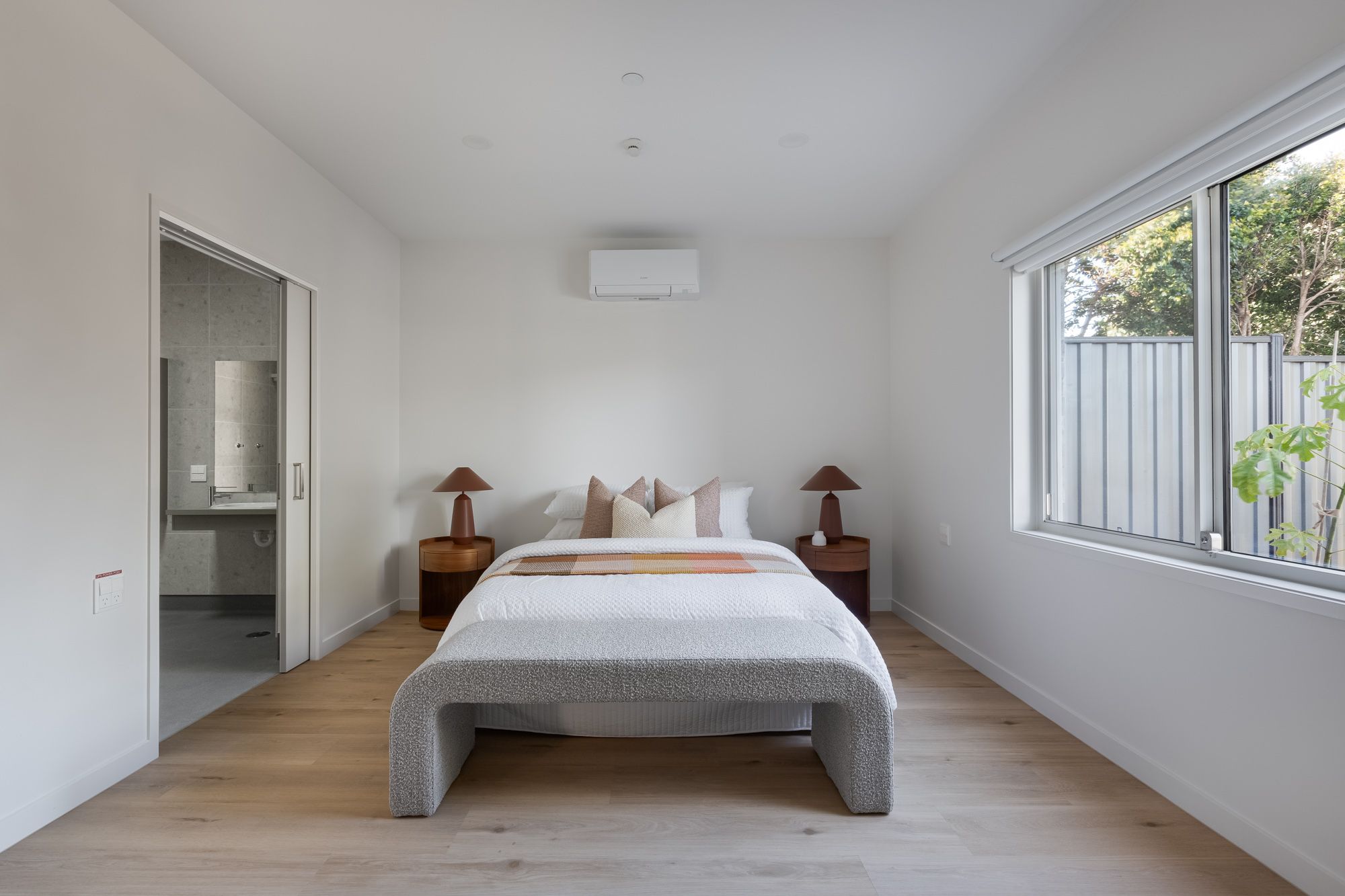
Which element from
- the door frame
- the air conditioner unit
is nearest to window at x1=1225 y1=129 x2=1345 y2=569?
the air conditioner unit

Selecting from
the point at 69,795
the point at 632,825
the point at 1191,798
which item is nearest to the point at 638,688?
the point at 632,825

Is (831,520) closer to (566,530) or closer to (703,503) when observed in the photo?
(703,503)

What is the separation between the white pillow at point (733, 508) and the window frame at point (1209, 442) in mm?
1603

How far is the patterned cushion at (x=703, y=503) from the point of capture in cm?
366

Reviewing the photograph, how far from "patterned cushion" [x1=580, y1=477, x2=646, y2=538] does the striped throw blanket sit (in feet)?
2.27

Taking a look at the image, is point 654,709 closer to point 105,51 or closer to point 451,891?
point 451,891

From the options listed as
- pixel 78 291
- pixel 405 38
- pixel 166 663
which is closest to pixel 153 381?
pixel 78 291

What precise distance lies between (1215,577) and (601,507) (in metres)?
2.77

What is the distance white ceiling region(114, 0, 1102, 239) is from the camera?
2.10 metres

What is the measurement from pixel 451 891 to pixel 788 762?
1157 mm

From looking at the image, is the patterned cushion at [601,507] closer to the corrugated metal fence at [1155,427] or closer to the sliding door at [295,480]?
the sliding door at [295,480]

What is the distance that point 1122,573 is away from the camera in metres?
2.13

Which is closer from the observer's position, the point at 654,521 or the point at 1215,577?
the point at 1215,577

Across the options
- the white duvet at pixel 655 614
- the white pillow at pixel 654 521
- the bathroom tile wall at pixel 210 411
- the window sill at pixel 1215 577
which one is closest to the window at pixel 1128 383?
the window sill at pixel 1215 577
